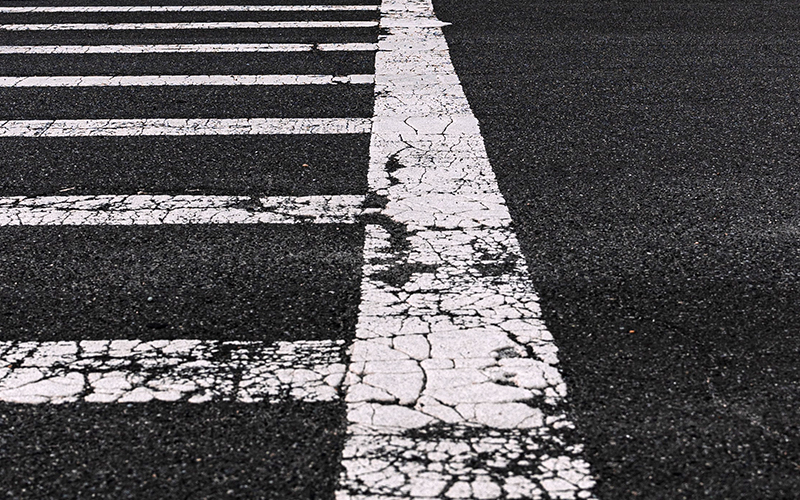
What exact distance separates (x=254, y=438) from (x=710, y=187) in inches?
116

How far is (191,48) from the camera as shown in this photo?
7.67 meters

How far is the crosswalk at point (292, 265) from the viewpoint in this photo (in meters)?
2.97

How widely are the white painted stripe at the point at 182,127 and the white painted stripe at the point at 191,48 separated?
1805mm

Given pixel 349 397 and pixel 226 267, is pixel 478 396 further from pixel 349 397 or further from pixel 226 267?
pixel 226 267

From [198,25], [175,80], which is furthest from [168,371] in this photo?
[198,25]

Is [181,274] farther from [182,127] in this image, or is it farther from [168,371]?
[182,127]

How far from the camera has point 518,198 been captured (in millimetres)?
4746

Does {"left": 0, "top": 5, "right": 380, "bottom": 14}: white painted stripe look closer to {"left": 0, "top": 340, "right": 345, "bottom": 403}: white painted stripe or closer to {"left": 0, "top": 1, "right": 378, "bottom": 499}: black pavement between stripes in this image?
{"left": 0, "top": 1, "right": 378, "bottom": 499}: black pavement between stripes

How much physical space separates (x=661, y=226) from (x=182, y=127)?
295 centimetres

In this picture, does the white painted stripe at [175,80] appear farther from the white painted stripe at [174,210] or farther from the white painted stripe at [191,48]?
the white painted stripe at [174,210]

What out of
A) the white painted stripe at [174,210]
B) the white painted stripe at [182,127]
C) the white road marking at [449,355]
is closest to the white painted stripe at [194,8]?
the white painted stripe at [182,127]

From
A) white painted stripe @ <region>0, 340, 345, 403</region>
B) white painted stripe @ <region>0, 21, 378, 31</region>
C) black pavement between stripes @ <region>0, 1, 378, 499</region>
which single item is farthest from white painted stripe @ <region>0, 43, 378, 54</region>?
white painted stripe @ <region>0, 340, 345, 403</region>

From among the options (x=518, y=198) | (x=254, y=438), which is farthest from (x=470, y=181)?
(x=254, y=438)

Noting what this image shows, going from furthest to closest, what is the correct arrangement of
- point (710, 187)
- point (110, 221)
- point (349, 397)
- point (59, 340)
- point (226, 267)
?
1. point (710, 187)
2. point (110, 221)
3. point (226, 267)
4. point (59, 340)
5. point (349, 397)
